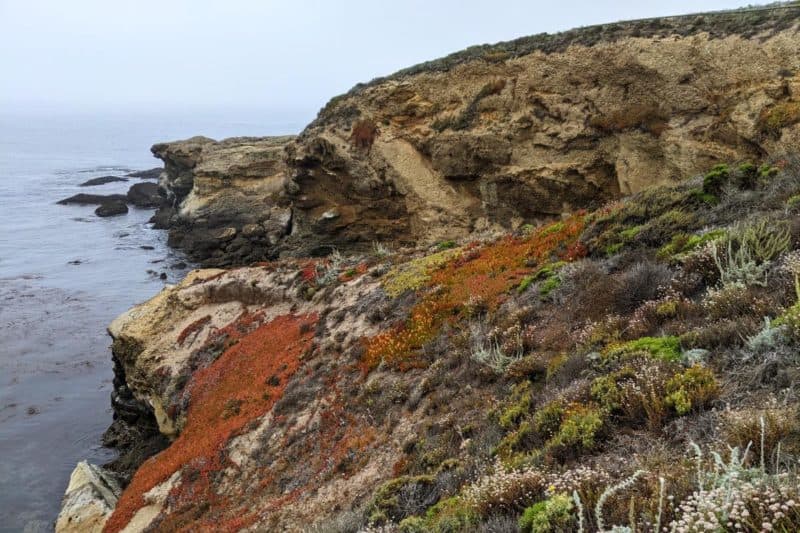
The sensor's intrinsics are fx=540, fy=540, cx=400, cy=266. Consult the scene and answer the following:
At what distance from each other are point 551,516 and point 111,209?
82363 millimetres

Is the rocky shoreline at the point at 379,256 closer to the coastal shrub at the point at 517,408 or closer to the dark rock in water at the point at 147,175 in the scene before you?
the coastal shrub at the point at 517,408

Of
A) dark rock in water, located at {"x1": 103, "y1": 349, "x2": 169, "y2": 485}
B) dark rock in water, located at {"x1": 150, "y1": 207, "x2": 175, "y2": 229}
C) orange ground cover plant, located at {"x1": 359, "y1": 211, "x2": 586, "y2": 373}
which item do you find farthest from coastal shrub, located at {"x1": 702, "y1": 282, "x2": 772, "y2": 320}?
dark rock in water, located at {"x1": 150, "y1": 207, "x2": 175, "y2": 229}

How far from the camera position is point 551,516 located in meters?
4.67

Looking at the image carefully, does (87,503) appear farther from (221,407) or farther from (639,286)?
(639,286)

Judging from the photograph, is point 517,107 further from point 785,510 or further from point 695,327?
point 785,510

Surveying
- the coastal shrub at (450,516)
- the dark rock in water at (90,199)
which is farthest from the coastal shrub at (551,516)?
the dark rock in water at (90,199)

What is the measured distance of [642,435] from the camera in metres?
5.62

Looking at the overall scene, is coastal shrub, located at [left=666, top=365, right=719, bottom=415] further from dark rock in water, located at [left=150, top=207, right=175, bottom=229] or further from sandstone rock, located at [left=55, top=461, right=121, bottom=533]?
dark rock in water, located at [left=150, top=207, right=175, bottom=229]

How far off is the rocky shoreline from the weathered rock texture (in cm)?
10

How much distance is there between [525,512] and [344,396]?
9080 millimetres

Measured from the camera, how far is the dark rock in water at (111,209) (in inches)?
2938

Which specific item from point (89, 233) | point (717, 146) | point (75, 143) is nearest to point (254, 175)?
point (89, 233)

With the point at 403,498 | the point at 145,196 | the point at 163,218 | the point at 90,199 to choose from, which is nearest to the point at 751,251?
the point at 403,498

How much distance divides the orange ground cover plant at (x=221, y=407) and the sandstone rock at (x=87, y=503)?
70cm
